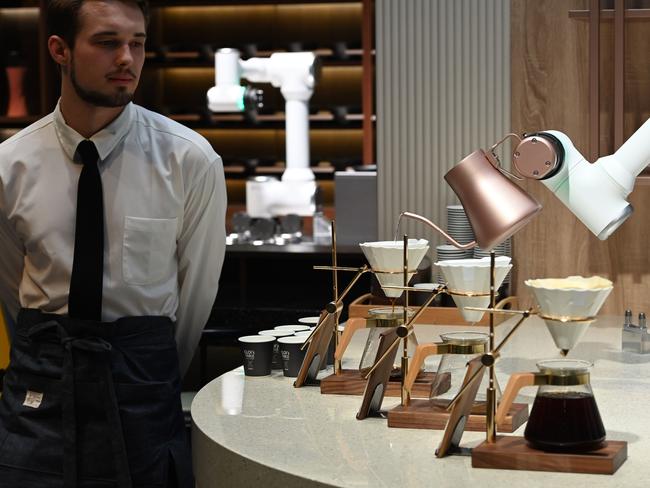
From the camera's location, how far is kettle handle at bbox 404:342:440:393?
1750 millimetres

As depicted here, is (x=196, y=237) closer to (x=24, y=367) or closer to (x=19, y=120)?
(x=24, y=367)

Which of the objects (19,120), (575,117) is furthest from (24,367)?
(19,120)

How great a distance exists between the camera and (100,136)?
2.24m

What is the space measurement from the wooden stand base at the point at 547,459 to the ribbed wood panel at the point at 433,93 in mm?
1553

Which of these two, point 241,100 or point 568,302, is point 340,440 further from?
point 241,100

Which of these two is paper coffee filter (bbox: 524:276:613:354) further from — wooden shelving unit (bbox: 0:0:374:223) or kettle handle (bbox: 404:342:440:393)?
wooden shelving unit (bbox: 0:0:374:223)

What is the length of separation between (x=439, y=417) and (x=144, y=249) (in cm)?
76

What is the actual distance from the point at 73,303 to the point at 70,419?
23 cm

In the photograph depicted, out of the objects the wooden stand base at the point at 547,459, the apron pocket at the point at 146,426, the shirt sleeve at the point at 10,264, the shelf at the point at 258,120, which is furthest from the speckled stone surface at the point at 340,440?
the shelf at the point at 258,120

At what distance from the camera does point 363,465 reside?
1.60 metres

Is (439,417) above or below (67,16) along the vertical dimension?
below

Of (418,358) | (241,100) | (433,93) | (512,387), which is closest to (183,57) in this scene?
(241,100)

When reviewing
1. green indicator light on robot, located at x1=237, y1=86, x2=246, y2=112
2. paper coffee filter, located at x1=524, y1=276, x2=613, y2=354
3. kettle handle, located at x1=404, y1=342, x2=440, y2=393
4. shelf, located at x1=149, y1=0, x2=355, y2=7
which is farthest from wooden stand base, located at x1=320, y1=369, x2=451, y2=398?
shelf, located at x1=149, y1=0, x2=355, y2=7

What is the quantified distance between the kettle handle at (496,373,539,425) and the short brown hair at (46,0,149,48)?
108 cm
